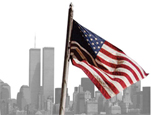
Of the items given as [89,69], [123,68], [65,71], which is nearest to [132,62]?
[123,68]

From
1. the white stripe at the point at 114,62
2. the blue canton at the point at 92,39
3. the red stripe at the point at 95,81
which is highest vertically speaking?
the blue canton at the point at 92,39

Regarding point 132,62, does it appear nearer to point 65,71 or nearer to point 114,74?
point 114,74

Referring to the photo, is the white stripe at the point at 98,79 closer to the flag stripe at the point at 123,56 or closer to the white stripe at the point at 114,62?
the white stripe at the point at 114,62

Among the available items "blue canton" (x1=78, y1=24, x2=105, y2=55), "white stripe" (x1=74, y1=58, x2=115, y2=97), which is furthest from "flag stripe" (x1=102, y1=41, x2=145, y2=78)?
"white stripe" (x1=74, y1=58, x2=115, y2=97)

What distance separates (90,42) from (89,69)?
71 centimetres

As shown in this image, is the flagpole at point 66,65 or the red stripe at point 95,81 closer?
the flagpole at point 66,65

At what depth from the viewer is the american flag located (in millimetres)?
13305

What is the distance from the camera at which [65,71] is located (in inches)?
481

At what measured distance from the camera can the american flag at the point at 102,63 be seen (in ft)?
43.7

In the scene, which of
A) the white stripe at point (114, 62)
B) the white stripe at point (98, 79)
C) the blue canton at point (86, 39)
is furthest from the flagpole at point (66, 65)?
the white stripe at point (114, 62)

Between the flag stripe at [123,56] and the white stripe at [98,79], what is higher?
the flag stripe at [123,56]

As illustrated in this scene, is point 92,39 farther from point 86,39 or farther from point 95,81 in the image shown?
point 95,81

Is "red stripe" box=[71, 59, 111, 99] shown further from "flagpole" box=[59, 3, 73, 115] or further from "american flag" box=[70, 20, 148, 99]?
"flagpole" box=[59, 3, 73, 115]

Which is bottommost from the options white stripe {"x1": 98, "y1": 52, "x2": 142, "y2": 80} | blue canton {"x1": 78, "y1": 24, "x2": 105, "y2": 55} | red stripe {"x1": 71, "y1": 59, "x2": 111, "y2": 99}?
red stripe {"x1": 71, "y1": 59, "x2": 111, "y2": 99}
